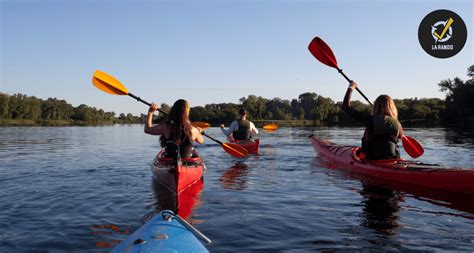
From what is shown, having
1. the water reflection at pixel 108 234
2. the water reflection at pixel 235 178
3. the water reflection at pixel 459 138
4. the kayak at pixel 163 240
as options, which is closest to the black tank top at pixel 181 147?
the water reflection at pixel 235 178

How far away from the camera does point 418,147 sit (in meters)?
8.78

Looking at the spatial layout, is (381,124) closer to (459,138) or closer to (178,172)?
(178,172)

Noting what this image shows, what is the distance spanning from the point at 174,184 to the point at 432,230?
3666 mm

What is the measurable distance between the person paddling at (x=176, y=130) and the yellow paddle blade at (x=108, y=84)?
1.59 meters

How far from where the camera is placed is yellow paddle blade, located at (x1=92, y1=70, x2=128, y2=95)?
777 cm

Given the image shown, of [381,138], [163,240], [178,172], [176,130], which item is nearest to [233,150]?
[176,130]

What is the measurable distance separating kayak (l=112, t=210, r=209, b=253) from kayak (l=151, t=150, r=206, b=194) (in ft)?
7.97

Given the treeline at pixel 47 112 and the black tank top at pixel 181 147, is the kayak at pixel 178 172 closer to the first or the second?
the black tank top at pixel 181 147

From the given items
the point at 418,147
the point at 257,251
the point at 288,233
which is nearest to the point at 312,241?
the point at 288,233

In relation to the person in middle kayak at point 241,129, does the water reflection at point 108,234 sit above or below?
below

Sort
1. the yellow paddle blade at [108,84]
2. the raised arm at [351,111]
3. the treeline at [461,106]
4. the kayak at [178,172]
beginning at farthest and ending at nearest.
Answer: the treeline at [461,106], the yellow paddle blade at [108,84], the raised arm at [351,111], the kayak at [178,172]

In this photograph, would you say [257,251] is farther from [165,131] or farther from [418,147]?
[418,147]

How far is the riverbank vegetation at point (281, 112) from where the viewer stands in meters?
48.6

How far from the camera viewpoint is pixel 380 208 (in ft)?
18.1
